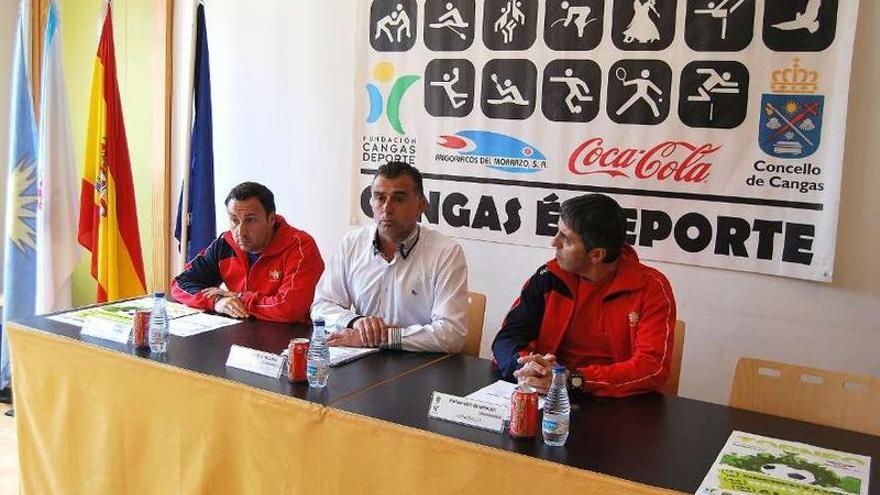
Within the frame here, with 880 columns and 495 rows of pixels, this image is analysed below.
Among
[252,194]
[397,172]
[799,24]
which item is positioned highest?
[799,24]

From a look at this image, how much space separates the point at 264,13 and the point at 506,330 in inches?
99.3

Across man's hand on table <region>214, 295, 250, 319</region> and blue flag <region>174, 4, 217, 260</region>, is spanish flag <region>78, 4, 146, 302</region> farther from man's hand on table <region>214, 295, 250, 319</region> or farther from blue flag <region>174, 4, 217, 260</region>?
man's hand on table <region>214, 295, 250, 319</region>

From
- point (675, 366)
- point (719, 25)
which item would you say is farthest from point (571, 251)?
point (719, 25)

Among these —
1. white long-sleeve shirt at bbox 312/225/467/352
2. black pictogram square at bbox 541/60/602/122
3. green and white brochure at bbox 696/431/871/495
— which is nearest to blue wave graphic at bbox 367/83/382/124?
black pictogram square at bbox 541/60/602/122

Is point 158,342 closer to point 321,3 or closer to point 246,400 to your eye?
point 246,400

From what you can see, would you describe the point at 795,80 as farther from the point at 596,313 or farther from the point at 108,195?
Result: the point at 108,195

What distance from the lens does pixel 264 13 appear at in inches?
156

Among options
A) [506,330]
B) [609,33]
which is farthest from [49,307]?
[609,33]

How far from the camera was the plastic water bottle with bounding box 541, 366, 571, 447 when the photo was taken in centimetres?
161

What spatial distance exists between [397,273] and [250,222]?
58 centimetres

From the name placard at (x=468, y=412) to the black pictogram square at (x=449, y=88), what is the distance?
194cm

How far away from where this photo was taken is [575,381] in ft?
6.25

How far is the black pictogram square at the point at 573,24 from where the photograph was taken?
3.10 meters

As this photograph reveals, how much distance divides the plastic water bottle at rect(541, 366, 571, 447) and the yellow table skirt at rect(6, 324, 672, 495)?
3.9 inches
